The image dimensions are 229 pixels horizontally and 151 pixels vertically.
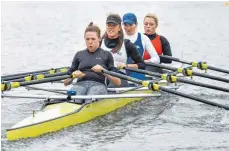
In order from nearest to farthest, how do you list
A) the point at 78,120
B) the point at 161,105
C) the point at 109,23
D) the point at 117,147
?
the point at 117,147 < the point at 78,120 < the point at 109,23 < the point at 161,105

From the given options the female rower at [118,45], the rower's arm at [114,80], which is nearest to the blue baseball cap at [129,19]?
the female rower at [118,45]

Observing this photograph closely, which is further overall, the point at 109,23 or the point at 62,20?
the point at 62,20

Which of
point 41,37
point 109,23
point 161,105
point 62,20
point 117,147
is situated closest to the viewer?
point 117,147

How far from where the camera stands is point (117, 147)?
8922 mm

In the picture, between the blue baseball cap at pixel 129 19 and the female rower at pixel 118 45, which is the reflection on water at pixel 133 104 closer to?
the female rower at pixel 118 45

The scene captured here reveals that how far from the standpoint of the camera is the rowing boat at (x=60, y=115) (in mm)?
8750

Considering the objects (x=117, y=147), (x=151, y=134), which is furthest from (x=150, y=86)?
(x=117, y=147)

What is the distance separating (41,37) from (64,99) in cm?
1560

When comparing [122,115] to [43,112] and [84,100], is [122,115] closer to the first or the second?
[84,100]

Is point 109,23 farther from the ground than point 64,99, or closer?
farther from the ground

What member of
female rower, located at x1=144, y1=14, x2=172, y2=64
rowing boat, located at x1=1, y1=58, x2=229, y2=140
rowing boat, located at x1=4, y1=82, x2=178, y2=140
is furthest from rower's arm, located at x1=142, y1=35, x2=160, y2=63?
rowing boat, located at x1=4, y1=82, x2=178, y2=140

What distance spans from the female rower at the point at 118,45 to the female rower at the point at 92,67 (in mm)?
615

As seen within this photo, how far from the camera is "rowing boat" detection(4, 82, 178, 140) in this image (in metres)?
8.75

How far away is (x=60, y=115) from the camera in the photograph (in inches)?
365
